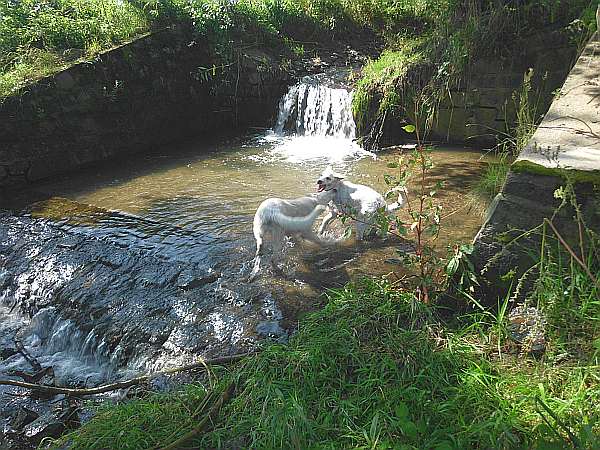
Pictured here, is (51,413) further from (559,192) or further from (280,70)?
(280,70)

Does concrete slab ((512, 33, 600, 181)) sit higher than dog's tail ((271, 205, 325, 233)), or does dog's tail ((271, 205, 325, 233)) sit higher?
concrete slab ((512, 33, 600, 181))

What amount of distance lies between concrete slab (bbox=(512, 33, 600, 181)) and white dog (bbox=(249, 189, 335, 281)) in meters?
1.85

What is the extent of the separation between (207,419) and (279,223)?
2139 millimetres

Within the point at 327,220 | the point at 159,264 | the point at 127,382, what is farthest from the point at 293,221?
the point at 127,382

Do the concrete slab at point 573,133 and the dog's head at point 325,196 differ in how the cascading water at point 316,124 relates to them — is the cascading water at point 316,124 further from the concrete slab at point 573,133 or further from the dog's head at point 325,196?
the concrete slab at point 573,133

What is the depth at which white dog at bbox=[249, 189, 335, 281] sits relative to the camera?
4.27m

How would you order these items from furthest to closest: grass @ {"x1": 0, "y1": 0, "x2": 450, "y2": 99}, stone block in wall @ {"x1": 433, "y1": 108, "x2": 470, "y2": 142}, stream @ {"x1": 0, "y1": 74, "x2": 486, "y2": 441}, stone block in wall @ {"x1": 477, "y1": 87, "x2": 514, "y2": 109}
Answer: grass @ {"x1": 0, "y1": 0, "x2": 450, "y2": 99} → stone block in wall @ {"x1": 433, "y1": 108, "x2": 470, "y2": 142} → stone block in wall @ {"x1": 477, "y1": 87, "x2": 514, "y2": 109} → stream @ {"x1": 0, "y1": 74, "x2": 486, "y2": 441}

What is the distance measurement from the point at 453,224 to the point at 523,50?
156 inches

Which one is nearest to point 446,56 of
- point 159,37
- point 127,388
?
point 159,37

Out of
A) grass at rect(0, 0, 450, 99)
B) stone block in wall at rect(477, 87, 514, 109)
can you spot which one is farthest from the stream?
grass at rect(0, 0, 450, 99)

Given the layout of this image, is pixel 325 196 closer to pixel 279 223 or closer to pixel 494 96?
pixel 279 223

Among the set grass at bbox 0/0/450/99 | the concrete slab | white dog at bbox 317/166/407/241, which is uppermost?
grass at bbox 0/0/450/99

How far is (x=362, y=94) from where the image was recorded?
8086 millimetres

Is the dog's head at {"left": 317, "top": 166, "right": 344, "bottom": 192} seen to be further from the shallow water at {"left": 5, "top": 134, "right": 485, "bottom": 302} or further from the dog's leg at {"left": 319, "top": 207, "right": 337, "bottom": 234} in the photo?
the shallow water at {"left": 5, "top": 134, "right": 485, "bottom": 302}
